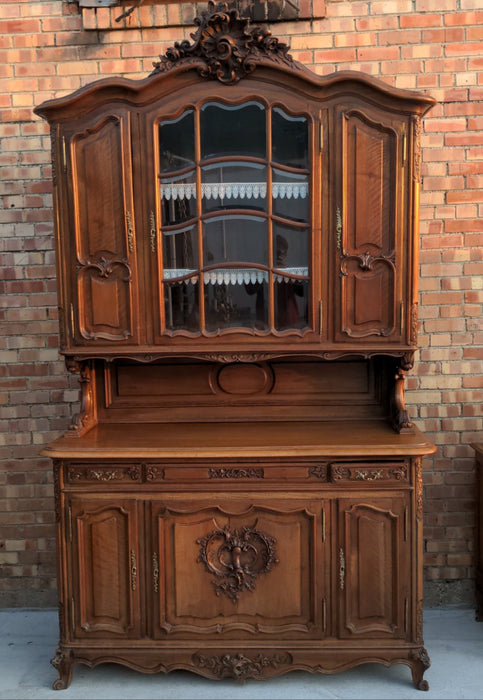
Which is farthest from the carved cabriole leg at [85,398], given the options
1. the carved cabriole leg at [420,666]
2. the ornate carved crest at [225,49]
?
the carved cabriole leg at [420,666]

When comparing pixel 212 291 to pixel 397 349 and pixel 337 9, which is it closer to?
pixel 397 349

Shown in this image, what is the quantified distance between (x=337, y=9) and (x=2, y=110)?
1.66 metres

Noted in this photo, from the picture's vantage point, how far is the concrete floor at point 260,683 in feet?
7.30

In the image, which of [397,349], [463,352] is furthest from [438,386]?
[397,349]

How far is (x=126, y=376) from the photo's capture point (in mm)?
2615

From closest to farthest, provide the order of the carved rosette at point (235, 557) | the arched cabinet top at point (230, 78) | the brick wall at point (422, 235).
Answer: the arched cabinet top at point (230, 78)
the carved rosette at point (235, 557)
the brick wall at point (422, 235)

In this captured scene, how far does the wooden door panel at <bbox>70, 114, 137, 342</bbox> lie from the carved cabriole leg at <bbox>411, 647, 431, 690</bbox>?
1.68 metres

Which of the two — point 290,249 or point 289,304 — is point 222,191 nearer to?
point 290,249

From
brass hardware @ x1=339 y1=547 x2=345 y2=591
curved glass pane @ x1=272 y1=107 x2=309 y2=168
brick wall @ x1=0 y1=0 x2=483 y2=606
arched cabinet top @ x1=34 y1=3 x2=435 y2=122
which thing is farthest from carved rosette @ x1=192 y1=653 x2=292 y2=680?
arched cabinet top @ x1=34 y1=3 x2=435 y2=122

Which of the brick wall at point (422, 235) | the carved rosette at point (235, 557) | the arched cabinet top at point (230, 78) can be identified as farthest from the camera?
the brick wall at point (422, 235)

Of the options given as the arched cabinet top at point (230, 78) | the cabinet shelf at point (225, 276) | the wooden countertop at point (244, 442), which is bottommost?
the wooden countertop at point (244, 442)

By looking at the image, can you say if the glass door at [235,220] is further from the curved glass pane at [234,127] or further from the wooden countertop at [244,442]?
the wooden countertop at [244,442]

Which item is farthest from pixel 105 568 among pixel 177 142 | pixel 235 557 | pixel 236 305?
pixel 177 142

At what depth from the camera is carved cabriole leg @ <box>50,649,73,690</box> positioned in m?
2.29
